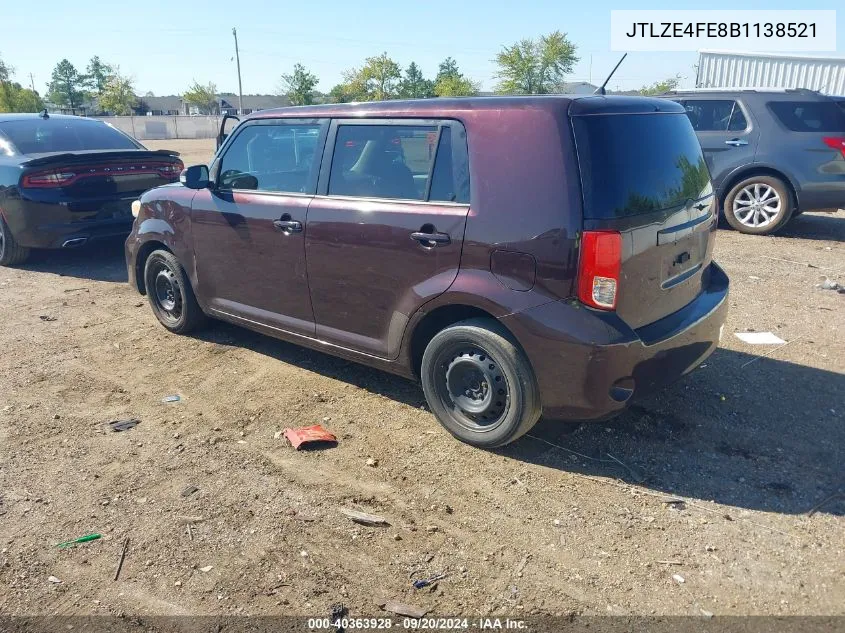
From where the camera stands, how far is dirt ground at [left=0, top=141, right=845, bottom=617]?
2652mm

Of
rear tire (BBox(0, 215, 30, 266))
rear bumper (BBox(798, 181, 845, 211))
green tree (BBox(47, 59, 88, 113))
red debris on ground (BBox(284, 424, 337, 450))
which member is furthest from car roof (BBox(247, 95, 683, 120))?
green tree (BBox(47, 59, 88, 113))

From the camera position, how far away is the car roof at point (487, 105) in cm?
320

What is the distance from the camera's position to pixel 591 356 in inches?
123

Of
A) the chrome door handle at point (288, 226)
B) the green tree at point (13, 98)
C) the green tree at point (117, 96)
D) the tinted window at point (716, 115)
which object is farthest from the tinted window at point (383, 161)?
the green tree at point (117, 96)

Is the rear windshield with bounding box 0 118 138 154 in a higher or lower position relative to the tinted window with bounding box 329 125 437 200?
higher

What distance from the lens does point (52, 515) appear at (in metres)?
3.19

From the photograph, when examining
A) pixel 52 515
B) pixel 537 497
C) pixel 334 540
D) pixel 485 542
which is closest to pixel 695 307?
pixel 537 497

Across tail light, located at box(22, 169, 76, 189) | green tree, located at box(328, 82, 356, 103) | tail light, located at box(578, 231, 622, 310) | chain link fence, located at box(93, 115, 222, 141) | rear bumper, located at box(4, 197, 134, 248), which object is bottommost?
rear bumper, located at box(4, 197, 134, 248)

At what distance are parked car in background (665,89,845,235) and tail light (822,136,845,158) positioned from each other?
0.04 feet

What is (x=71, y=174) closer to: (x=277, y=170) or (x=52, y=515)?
(x=277, y=170)

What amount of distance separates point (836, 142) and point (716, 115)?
161cm

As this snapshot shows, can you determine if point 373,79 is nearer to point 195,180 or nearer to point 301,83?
point 301,83

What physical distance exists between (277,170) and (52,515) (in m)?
2.54

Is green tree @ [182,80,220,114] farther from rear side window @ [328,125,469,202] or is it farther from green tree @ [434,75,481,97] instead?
rear side window @ [328,125,469,202]
